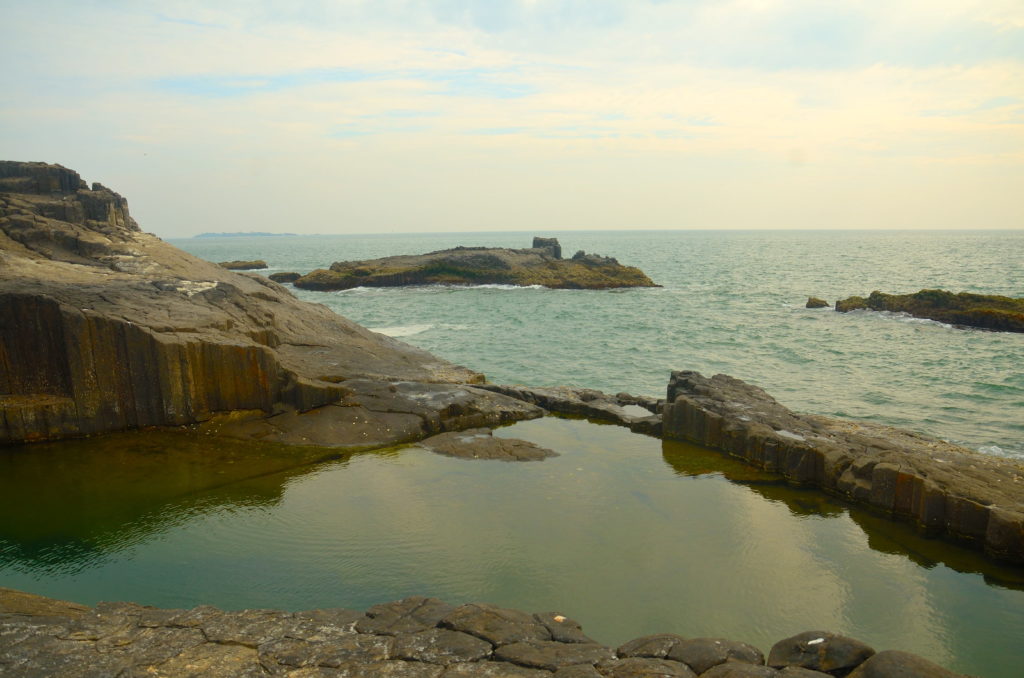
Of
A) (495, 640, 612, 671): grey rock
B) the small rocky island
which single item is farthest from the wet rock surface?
the small rocky island

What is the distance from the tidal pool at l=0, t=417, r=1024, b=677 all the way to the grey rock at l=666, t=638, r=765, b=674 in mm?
1754

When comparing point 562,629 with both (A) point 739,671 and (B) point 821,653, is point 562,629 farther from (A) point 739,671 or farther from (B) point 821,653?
(B) point 821,653

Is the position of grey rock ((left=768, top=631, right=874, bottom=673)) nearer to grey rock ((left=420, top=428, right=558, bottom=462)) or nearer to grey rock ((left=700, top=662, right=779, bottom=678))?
grey rock ((left=700, top=662, right=779, bottom=678))

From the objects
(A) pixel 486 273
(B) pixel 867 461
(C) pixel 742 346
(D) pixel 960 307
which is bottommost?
(C) pixel 742 346

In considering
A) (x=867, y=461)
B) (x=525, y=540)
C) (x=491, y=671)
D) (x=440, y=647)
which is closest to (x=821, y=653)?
(x=491, y=671)

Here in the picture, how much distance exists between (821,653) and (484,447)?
32.1ft

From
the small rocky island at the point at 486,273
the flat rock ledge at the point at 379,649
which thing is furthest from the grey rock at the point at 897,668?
the small rocky island at the point at 486,273

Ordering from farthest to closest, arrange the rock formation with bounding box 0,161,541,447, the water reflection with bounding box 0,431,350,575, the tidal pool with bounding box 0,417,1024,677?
the rock formation with bounding box 0,161,541,447 → the water reflection with bounding box 0,431,350,575 → the tidal pool with bounding box 0,417,1024,677

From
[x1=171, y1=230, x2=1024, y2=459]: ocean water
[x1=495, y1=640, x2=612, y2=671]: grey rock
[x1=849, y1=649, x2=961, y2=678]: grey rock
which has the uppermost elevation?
[x1=849, y1=649, x2=961, y2=678]: grey rock

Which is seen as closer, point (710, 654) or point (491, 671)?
point (491, 671)

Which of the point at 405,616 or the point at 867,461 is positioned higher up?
the point at 405,616

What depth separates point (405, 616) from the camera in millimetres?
7211

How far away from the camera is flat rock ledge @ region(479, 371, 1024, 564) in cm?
1098

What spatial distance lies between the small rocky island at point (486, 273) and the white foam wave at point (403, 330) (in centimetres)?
2630
